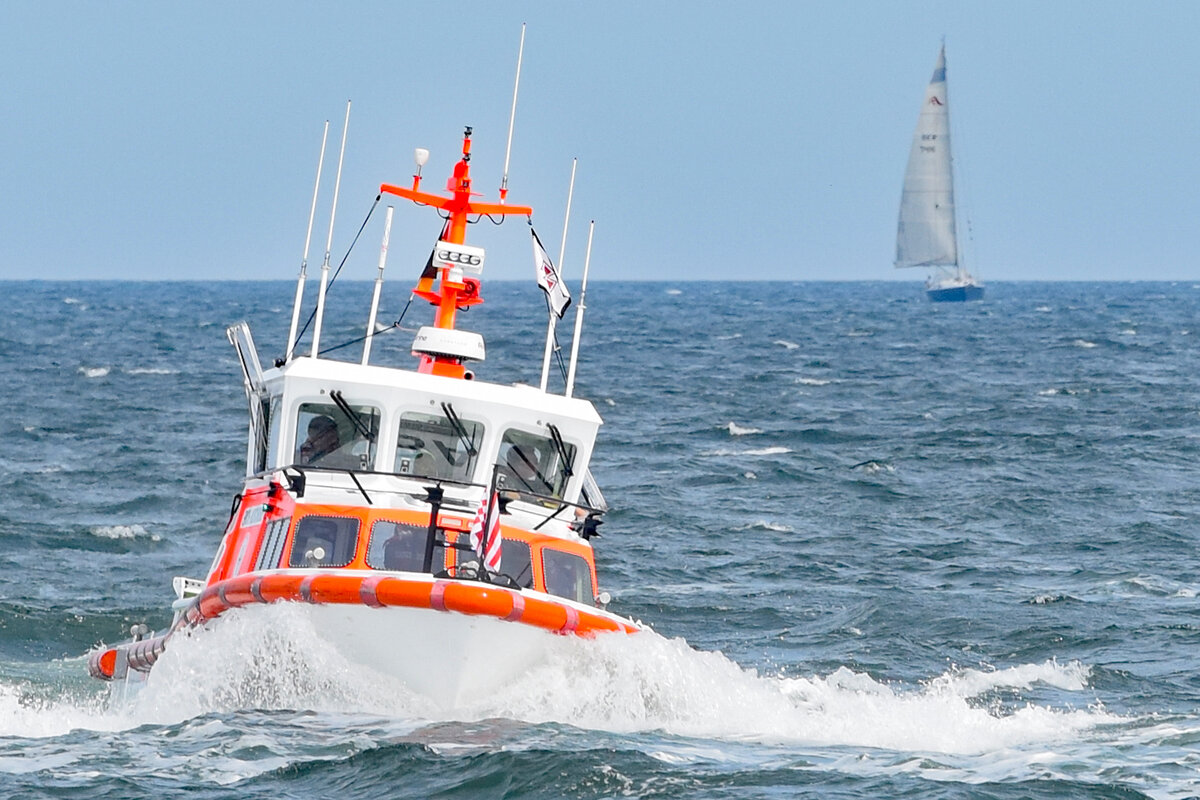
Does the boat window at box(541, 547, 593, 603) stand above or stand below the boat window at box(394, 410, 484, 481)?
below

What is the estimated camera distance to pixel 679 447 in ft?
119

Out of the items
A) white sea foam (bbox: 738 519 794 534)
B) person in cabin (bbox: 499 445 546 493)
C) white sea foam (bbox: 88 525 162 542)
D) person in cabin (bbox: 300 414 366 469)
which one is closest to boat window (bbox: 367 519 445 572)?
person in cabin (bbox: 300 414 366 469)

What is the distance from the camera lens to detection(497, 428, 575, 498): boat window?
49.1 feet

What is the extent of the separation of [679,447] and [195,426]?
35.2ft

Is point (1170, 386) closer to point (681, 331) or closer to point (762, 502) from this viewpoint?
point (762, 502)

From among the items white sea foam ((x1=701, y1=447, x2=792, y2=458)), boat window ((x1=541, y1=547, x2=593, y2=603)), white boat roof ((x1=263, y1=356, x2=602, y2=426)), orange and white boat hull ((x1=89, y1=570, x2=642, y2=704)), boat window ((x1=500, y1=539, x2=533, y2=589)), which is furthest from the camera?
white sea foam ((x1=701, y1=447, x2=792, y2=458))

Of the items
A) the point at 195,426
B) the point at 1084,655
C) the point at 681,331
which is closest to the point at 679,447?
the point at 195,426

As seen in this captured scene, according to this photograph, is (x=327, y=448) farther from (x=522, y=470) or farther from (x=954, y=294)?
(x=954, y=294)

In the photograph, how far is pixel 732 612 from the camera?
70.6ft

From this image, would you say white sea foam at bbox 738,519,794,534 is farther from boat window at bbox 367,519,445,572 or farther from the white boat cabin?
boat window at bbox 367,519,445,572
